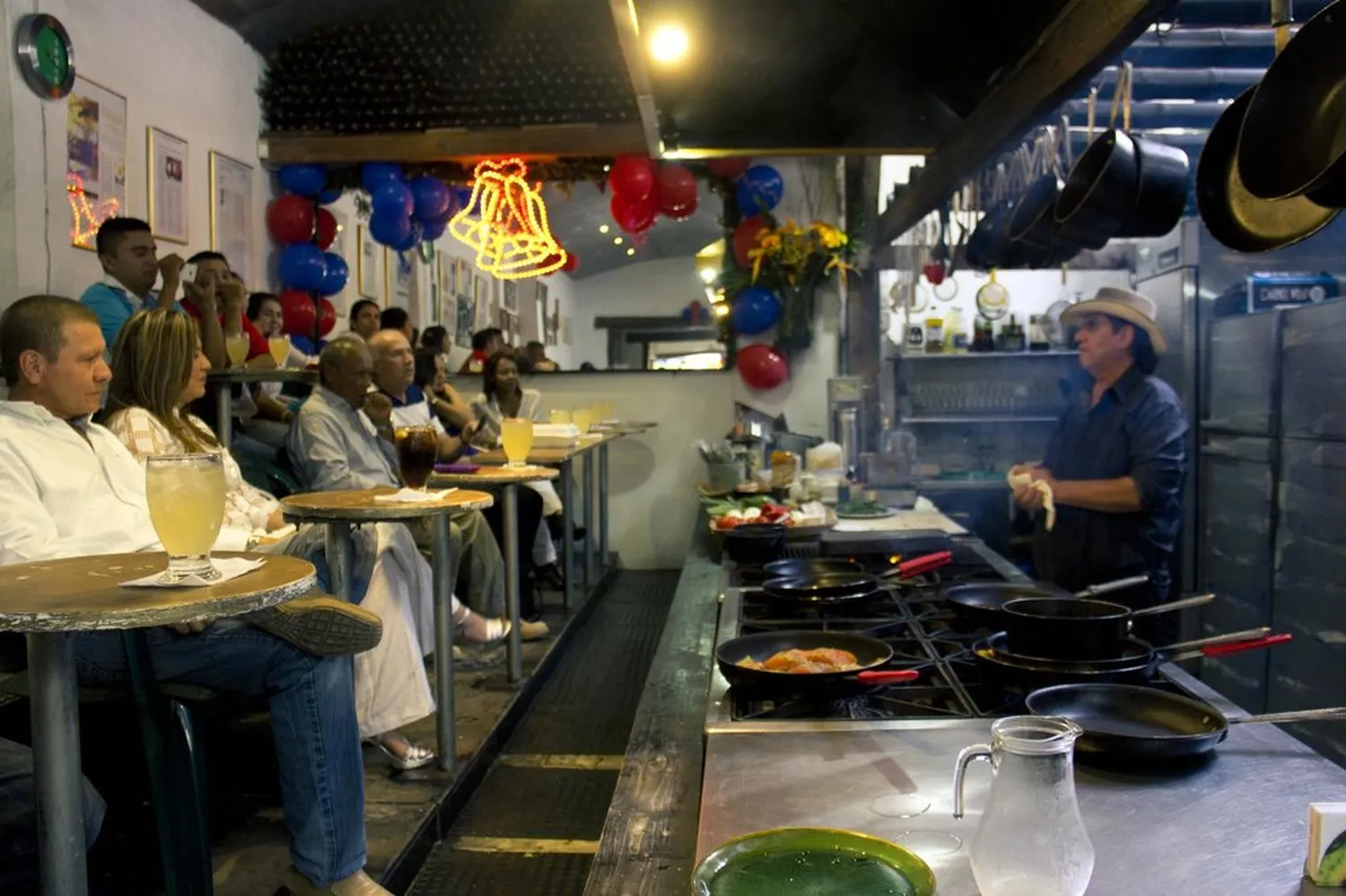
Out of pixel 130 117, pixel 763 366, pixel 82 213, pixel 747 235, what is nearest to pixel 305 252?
pixel 130 117

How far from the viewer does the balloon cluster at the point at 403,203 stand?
20.3ft

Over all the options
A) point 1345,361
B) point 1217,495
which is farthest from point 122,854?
point 1217,495

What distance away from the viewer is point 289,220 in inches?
235

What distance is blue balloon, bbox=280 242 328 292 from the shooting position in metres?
5.91

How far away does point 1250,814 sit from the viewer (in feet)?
3.60

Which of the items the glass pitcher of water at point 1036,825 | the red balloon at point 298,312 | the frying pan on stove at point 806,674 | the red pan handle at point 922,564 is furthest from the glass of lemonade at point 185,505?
the red balloon at point 298,312

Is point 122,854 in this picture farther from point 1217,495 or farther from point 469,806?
point 1217,495

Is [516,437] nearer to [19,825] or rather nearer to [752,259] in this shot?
[19,825]

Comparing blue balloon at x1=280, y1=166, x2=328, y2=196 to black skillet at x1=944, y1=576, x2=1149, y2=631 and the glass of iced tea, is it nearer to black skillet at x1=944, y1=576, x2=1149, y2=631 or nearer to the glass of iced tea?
the glass of iced tea

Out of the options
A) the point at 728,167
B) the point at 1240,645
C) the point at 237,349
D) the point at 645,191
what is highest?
the point at 728,167

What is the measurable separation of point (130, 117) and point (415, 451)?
294 cm

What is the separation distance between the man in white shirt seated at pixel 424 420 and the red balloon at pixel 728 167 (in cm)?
235

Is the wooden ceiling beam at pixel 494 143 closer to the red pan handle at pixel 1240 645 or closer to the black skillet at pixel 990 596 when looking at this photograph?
the black skillet at pixel 990 596

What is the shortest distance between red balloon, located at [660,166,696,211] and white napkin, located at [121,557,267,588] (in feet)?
16.7
